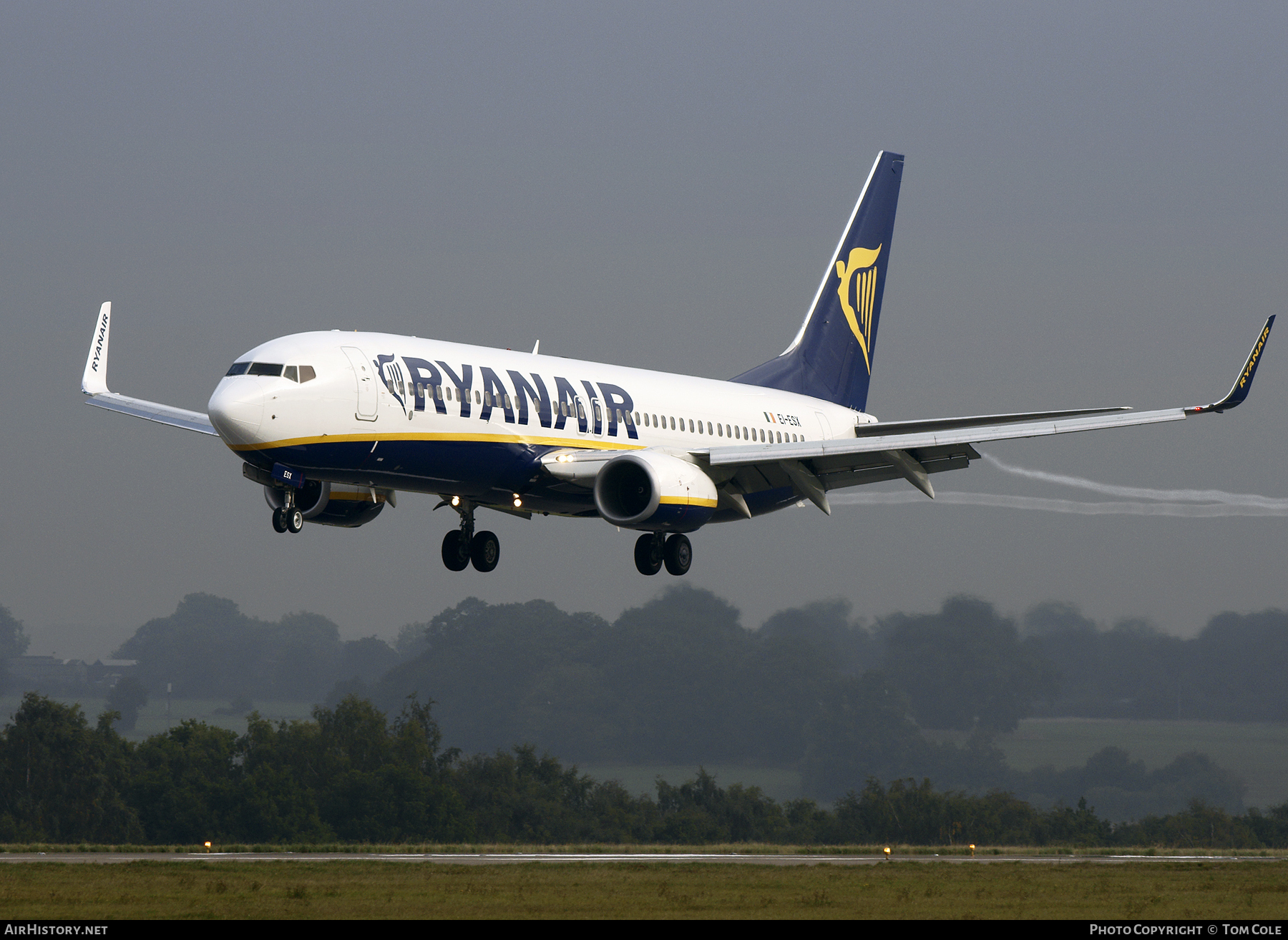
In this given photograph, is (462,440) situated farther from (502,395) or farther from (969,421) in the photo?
(969,421)

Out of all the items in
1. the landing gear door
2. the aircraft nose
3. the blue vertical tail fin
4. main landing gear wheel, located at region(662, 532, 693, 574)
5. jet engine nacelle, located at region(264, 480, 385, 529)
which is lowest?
main landing gear wheel, located at region(662, 532, 693, 574)

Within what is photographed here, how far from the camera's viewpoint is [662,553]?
41.4 m

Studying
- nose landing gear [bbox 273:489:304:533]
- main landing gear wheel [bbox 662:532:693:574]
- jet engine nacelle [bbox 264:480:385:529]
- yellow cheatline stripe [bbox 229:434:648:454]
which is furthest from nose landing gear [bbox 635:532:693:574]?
nose landing gear [bbox 273:489:304:533]

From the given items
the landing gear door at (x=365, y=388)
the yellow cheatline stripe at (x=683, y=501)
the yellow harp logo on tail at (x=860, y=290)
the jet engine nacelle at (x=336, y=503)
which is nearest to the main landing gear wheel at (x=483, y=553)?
the jet engine nacelle at (x=336, y=503)

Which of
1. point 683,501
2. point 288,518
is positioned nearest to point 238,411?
point 288,518

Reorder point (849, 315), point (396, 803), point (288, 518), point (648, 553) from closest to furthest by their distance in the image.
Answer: point (288, 518)
point (648, 553)
point (849, 315)
point (396, 803)

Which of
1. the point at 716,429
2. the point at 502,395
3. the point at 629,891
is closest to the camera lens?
the point at 629,891

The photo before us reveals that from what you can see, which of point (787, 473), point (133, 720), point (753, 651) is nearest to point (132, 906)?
point (787, 473)

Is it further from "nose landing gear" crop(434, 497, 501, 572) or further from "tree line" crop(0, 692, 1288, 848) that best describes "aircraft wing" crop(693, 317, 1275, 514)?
"tree line" crop(0, 692, 1288, 848)

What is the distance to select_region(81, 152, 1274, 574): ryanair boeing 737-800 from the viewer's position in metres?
32.6

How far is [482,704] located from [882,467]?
13427 cm

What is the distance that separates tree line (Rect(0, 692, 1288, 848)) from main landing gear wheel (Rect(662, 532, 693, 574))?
64.7 meters

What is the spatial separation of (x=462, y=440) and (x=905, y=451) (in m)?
11.6

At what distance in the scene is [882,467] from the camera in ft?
141
